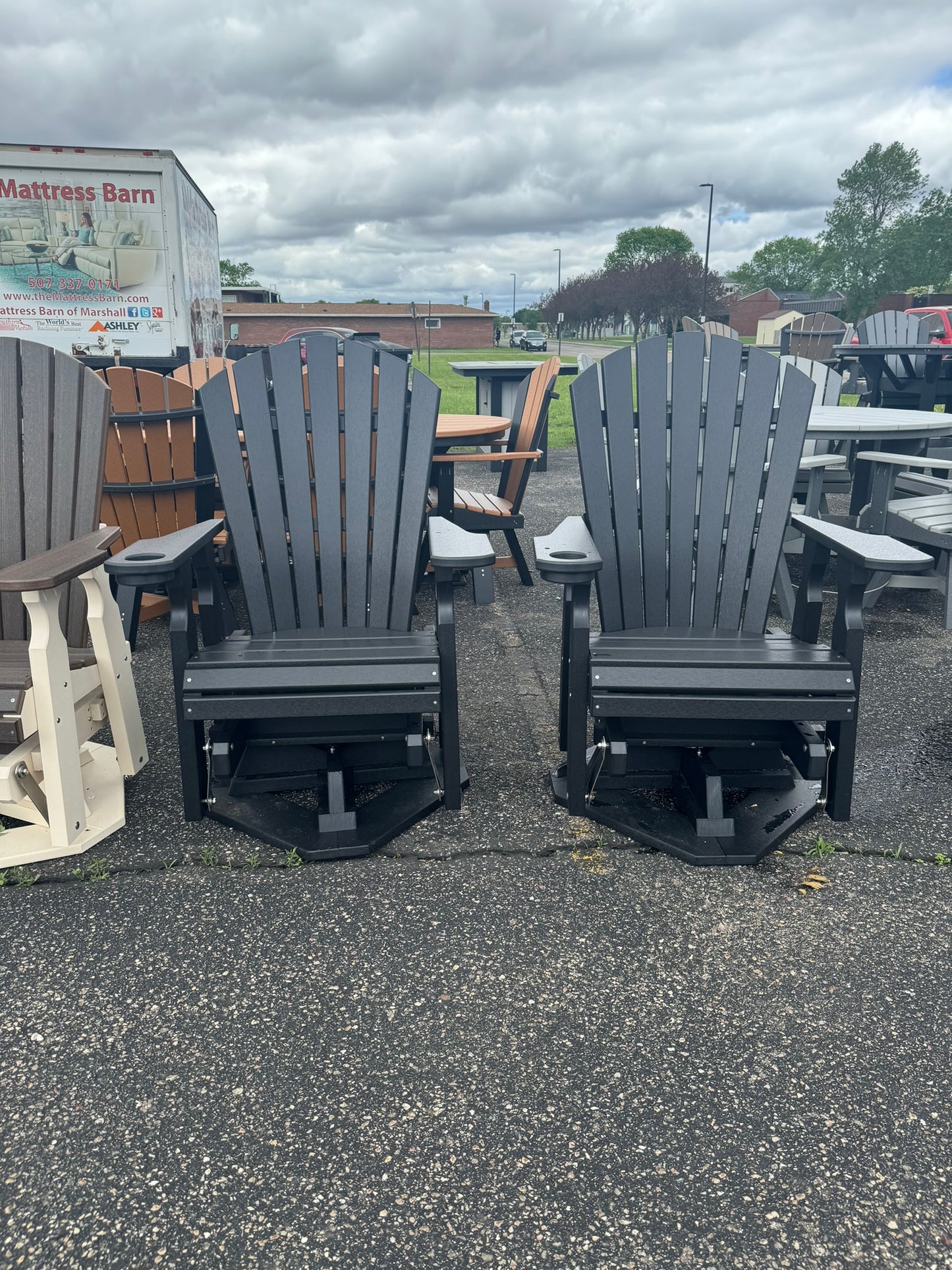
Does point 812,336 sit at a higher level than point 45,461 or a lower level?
higher

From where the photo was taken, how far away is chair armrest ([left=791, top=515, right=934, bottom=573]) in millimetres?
2207

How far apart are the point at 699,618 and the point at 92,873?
1.95 m

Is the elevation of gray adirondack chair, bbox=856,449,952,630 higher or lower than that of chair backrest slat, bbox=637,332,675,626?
lower

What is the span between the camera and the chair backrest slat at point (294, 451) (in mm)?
2729

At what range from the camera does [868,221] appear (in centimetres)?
Answer: 5875

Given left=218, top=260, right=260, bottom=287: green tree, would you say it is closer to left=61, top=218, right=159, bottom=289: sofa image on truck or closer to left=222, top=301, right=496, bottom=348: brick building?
left=222, top=301, right=496, bottom=348: brick building

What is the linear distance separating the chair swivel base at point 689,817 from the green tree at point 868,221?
63.2 m

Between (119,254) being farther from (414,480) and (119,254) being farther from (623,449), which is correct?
(623,449)

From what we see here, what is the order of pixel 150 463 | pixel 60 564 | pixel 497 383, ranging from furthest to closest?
pixel 497 383
pixel 150 463
pixel 60 564

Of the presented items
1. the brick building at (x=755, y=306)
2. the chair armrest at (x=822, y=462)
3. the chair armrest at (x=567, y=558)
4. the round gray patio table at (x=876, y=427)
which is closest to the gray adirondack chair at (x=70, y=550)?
the chair armrest at (x=567, y=558)

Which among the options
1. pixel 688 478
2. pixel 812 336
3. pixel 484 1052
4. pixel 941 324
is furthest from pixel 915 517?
pixel 941 324

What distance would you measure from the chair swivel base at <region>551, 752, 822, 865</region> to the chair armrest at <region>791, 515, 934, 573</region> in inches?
28.1

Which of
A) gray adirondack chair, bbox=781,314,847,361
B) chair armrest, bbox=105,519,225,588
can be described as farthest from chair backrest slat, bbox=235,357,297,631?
gray adirondack chair, bbox=781,314,847,361

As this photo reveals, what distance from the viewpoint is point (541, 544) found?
246 centimetres
